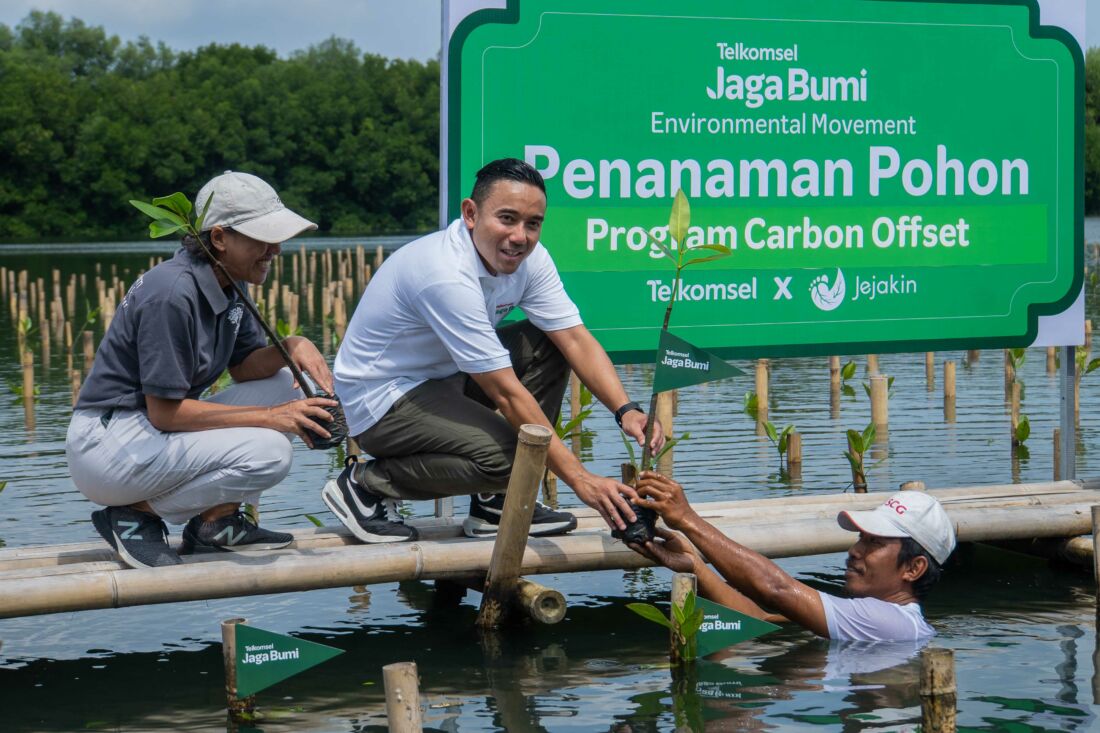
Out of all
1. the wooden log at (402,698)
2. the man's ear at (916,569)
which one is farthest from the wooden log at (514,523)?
the wooden log at (402,698)

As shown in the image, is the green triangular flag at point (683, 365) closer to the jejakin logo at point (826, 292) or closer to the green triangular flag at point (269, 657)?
the green triangular flag at point (269, 657)

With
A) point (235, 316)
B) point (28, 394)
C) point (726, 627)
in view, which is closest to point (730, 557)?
point (726, 627)

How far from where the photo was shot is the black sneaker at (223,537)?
7.29 m

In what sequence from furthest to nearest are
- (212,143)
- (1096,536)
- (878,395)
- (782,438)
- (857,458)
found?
(212,143) → (878,395) → (782,438) → (857,458) → (1096,536)

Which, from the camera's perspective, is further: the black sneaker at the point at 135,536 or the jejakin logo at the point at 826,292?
the jejakin logo at the point at 826,292

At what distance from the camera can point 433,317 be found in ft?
23.4

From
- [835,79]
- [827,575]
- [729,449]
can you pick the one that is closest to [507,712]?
[827,575]

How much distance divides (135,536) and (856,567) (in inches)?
125

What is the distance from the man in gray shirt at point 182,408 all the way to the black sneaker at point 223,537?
149 mm

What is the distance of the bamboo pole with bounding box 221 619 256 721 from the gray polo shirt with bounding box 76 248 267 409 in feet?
3.63

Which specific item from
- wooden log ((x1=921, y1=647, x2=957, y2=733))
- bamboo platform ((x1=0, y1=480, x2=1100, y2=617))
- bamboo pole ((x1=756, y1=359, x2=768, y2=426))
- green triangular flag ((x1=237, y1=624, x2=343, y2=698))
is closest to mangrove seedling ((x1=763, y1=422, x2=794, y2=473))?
bamboo pole ((x1=756, y1=359, x2=768, y2=426))

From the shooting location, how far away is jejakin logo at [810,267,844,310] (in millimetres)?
9773

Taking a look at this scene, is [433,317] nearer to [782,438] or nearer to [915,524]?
[915,524]

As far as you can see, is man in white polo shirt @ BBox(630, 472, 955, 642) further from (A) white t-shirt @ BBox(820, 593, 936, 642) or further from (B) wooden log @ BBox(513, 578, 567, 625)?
(B) wooden log @ BBox(513, 578, 567, 625)
